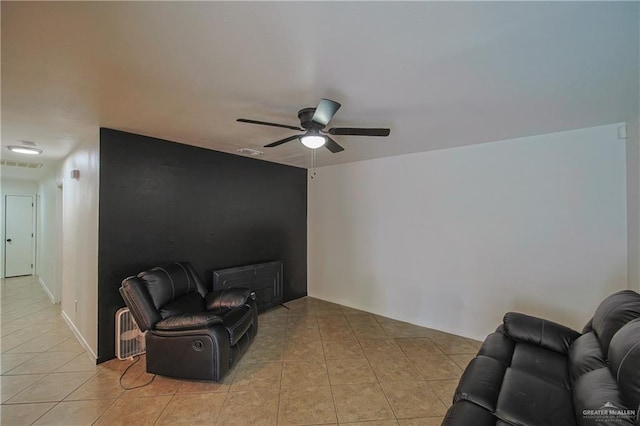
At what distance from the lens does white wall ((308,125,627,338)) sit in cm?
256

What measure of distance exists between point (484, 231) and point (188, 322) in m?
3.38

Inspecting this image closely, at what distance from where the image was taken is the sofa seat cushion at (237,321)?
2.46 metres

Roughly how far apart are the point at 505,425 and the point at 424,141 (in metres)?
2.70

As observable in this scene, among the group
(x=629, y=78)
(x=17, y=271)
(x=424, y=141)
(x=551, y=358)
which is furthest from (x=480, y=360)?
(x=17, y=271)

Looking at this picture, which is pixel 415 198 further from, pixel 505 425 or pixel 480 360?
pixel 505 425

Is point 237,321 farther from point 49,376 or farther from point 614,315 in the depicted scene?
point 614,315

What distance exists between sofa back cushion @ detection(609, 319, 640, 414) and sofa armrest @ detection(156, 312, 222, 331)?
2584 mm

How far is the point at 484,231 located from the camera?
10.4ft

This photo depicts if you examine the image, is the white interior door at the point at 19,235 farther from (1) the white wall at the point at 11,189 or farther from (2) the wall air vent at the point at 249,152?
(2) the wall air vent at the point at 249,152

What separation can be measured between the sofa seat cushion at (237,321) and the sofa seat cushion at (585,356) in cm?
250

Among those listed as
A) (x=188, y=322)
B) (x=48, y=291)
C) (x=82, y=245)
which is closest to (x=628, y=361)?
(x=188, y=322)

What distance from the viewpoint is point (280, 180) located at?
4598 mm

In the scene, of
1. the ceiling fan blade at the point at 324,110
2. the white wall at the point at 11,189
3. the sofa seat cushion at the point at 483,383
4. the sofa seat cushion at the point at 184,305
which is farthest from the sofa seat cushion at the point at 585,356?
the white wall at the point at 11,189

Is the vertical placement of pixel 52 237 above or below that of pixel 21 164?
below
